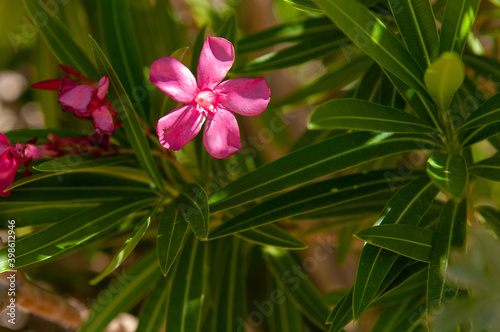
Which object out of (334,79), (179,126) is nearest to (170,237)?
(179,126)

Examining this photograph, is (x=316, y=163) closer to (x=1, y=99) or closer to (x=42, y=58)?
(x=42, y=58)

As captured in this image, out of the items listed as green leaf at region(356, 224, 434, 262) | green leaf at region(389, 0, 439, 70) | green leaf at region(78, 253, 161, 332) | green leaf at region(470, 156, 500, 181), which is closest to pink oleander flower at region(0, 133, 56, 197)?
green leaf at region(78, 253, 161, 332)

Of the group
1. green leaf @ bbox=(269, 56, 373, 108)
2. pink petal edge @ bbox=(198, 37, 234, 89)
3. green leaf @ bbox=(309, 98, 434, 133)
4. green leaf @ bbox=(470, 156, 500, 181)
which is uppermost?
green leaf @ bbox=(269, 56, 373, 108)

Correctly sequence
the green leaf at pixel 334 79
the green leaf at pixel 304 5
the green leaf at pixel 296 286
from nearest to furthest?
1. the green leaf at pixel 304 5
2. the green leaf at pixel 296 286
3. the green leaf at pixel 334 79

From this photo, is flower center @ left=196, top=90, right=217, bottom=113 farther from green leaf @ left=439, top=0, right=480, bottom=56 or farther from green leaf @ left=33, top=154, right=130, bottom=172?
green leaf @ left=439, top=0, right=480, bottom=56

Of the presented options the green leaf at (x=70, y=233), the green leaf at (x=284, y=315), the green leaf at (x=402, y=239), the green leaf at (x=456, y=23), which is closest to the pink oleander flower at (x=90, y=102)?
the green leaf at (x=70, y=233)

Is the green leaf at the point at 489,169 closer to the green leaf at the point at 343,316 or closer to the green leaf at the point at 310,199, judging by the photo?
the green leaf at the point at 310,199

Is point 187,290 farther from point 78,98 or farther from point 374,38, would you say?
point 374,38
